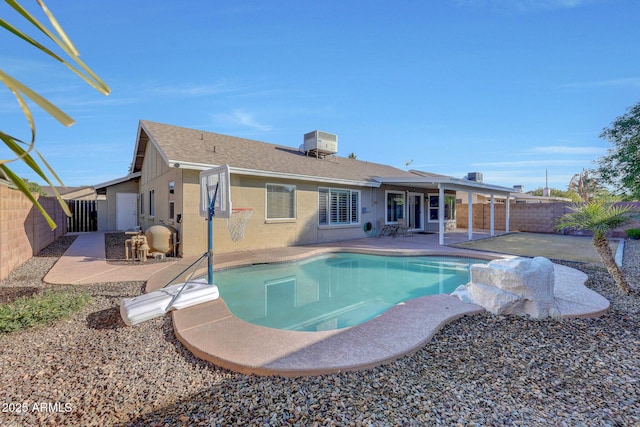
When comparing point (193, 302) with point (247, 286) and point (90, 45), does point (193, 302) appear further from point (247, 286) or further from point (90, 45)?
point (90, 45)

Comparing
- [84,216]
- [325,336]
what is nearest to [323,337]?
[325,336]

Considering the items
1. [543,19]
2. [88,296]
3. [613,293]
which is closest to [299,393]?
[88,296]

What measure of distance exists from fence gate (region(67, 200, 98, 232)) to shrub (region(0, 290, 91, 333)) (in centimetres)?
1539

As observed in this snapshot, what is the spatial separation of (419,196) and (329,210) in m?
7.05

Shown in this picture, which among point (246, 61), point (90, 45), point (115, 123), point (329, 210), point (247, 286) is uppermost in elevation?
point (246, 61)

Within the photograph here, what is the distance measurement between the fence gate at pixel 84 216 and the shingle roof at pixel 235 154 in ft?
14.8

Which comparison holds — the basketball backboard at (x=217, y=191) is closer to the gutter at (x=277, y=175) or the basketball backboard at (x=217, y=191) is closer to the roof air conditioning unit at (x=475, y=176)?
the gutter at (x=277, y=175)

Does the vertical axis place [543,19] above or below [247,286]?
above

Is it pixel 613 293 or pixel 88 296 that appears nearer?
pixel 88 296

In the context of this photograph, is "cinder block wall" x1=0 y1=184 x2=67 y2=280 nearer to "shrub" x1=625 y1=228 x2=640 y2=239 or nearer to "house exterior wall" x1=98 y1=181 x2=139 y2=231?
"house exterior wall" x1=98 y1=181 x2=139 y2=231

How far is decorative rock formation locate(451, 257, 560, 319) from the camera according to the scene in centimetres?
452

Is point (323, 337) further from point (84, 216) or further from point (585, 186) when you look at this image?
point (84, 216)

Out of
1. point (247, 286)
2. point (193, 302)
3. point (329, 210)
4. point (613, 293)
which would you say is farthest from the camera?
point (329, 210)

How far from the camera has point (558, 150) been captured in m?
20.1
